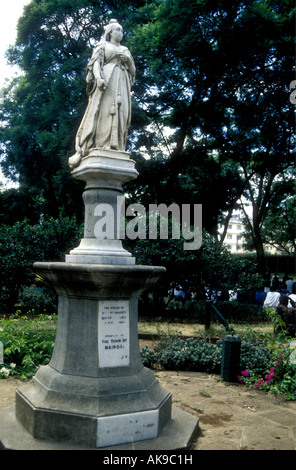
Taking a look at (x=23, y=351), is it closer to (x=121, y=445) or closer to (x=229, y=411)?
(x=229, y=411)

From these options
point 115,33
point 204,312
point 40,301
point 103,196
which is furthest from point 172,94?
point 103,196

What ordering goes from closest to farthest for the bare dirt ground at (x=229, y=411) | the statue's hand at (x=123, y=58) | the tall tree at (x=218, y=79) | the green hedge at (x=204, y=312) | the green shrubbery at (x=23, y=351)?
the bare dirt ground at (x=229, y=411), the statue's hand at (x=123, y=58), the green shrubbery at (x=23, y=351), the green hedge at (x=204, y=312), the tall tree at (x=218, y=79)

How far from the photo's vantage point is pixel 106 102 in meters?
4.60

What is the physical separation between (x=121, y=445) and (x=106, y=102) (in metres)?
3.41

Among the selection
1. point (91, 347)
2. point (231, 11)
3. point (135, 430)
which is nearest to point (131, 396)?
point (135, 430)

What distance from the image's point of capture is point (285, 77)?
16125 mm

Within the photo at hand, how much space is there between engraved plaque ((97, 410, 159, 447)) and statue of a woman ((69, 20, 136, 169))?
8.63 feet

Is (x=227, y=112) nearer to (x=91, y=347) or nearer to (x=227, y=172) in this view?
(x=227, y=172)

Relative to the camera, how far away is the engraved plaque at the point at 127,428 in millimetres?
3766

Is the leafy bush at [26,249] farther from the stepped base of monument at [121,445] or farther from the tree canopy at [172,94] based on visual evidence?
the stepped base of monument at [121,445]

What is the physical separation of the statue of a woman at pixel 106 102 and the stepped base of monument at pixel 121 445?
2.73m

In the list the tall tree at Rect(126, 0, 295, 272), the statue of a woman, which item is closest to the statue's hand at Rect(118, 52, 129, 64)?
the statue of a woman

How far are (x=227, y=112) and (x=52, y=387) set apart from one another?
17.0 m

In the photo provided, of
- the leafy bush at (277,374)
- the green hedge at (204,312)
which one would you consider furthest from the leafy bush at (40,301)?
the leafy bush at (277,374)
